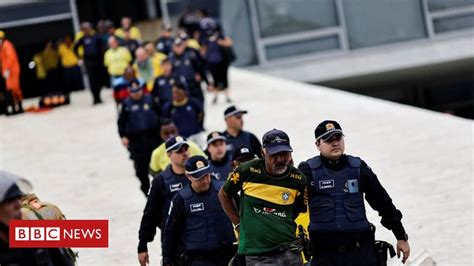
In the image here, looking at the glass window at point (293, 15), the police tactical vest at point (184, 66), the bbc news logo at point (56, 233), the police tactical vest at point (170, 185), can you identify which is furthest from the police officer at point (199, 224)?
the glass window at point (293, 15)

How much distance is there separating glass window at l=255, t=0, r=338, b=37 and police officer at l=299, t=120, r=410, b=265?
66.3 feet

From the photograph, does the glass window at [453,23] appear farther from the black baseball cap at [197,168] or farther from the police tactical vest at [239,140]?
the black baseball cap at [197,168]

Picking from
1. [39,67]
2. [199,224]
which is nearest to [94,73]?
[39,67]

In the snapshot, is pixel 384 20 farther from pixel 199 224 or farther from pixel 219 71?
pixel 199 224

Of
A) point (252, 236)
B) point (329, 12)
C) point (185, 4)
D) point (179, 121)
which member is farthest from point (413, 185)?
point (185, 4)

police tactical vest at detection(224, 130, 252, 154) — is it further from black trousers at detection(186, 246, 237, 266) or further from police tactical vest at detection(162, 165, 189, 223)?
black trousers at detection(186, 246, 237, 266)

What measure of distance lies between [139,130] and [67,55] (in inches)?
539

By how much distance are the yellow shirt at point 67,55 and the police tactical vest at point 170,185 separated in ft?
61.2

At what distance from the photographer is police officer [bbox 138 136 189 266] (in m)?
9.38

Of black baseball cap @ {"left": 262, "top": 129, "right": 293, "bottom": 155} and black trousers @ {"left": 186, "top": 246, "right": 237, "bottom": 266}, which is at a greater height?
black baseball cap @ {"left": 262, "top": 129, "right": 293, "bottom": 155}

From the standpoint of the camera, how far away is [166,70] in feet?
59.2

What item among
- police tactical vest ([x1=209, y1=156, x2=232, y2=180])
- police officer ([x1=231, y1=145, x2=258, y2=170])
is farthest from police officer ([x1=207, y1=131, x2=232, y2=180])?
police officer ([x1=231, y1=145, x2=258, y2=170])

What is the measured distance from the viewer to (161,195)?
381 inches

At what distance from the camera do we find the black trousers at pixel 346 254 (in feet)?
27.9
